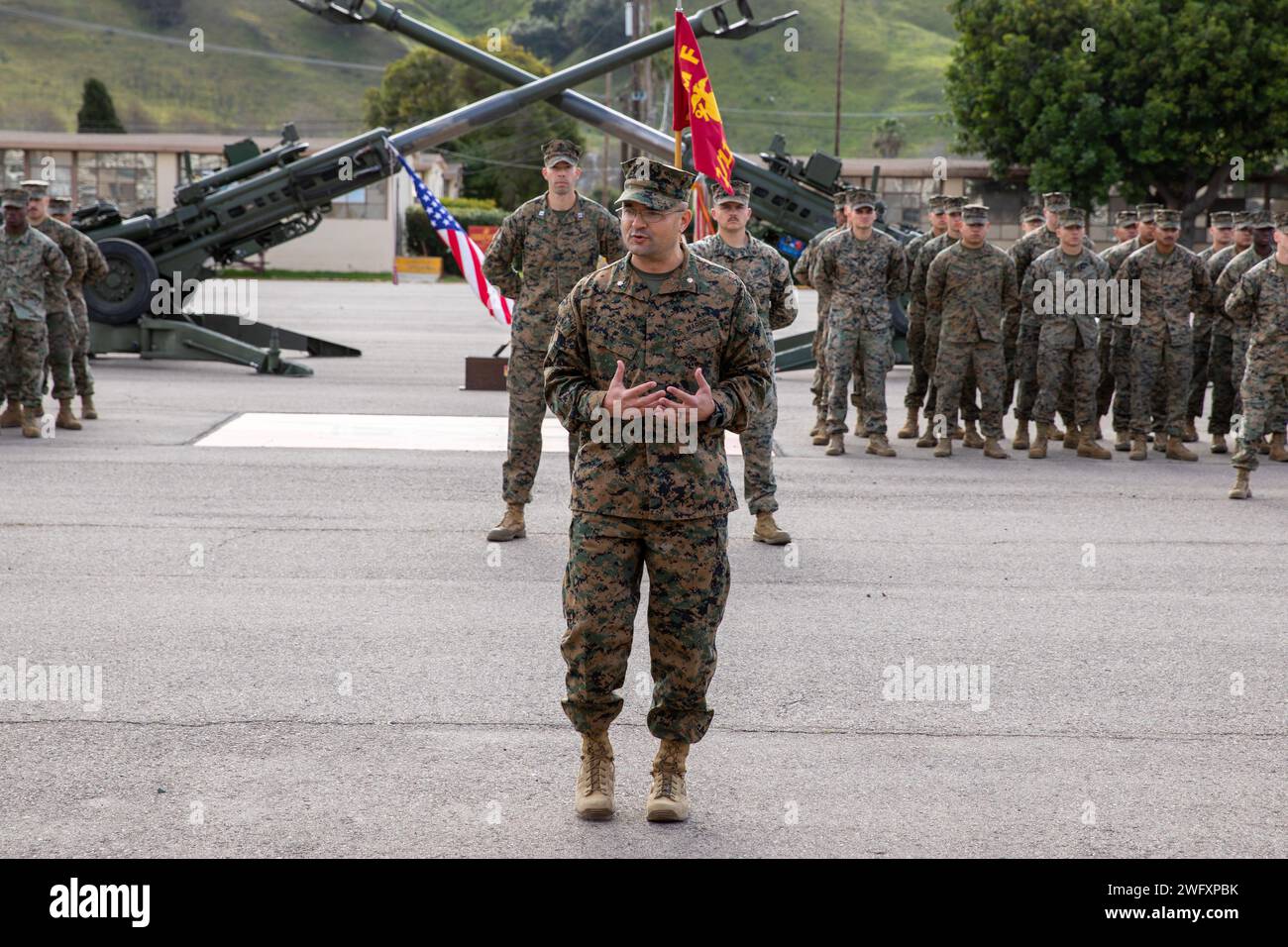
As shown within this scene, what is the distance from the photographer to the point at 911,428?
14383 millimetres

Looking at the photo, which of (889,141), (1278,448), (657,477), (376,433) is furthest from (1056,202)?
(889,141)

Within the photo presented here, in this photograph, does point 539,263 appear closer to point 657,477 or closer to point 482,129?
point 657,477

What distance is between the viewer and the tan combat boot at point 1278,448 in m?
13.0

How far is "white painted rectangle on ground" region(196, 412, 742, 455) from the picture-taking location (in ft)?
42.9

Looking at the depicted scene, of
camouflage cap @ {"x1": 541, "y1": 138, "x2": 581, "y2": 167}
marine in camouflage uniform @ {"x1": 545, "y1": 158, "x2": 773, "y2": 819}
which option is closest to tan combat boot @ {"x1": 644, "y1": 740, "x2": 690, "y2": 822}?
marine in camouflage uniform @ {"x1": 545, "y1": 158, "x2": 773, "y2": 819}

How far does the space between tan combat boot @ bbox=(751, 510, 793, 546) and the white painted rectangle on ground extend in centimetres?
387

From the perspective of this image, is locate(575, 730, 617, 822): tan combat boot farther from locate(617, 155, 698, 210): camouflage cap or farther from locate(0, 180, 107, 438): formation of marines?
locate(0, 180, 107, 438): formation of marines

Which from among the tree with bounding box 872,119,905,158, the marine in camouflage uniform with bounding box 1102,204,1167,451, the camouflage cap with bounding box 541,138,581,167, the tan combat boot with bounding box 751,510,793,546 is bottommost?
the tan combat boot with bounding box 751,510,793,546

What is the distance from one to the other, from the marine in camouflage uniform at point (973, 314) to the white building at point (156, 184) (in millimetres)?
42282

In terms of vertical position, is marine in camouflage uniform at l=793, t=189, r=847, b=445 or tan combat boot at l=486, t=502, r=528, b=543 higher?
marine in camouflage uniform at l=793, t=189, r=847, b=445

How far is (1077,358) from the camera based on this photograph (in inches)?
526

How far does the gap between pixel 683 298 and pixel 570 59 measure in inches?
5404

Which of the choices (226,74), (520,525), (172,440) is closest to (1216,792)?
(520,525)

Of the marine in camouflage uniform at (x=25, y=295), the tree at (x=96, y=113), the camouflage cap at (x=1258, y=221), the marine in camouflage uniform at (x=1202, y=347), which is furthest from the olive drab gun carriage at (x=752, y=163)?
the tree at (x=96, y=113)
